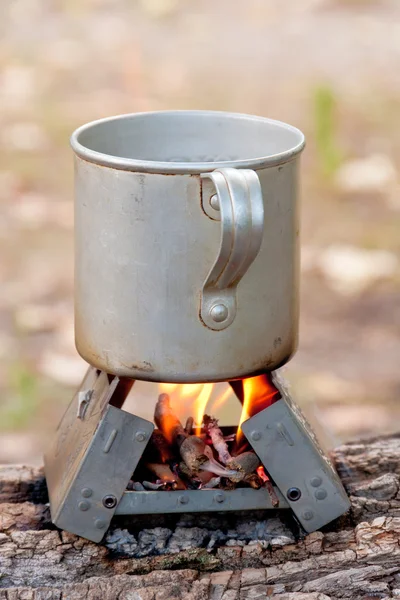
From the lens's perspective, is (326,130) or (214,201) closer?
(214,201)

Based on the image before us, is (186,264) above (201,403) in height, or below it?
above

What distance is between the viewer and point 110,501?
1.87 metres

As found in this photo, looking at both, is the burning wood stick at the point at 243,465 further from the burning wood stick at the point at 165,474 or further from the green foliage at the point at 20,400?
the green foliage at the point at 20,400

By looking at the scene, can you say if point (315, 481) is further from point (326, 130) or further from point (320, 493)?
point (326, 130)

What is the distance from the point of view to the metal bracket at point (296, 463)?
1.87 meters

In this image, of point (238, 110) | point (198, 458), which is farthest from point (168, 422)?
point (238, 110)

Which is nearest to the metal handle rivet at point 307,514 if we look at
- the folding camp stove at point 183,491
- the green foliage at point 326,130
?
the folding camp stove at point 183,491

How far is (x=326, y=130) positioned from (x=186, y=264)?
3.28 meters

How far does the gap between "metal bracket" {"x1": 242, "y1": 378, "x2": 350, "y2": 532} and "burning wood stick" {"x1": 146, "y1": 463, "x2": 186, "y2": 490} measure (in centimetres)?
16

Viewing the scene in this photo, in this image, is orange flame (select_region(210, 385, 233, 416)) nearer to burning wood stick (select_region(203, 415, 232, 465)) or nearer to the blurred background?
burning wood stick (select_region(203, 415, 232, 465))

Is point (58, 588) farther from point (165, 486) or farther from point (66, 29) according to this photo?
point (66, 29)

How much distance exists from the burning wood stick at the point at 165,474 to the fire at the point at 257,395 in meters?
0.15

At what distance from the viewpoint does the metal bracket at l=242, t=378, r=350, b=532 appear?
6.14ft

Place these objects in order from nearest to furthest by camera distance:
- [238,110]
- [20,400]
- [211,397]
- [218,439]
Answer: [218,439]
[211,397]
[20,400]
[238,110]
